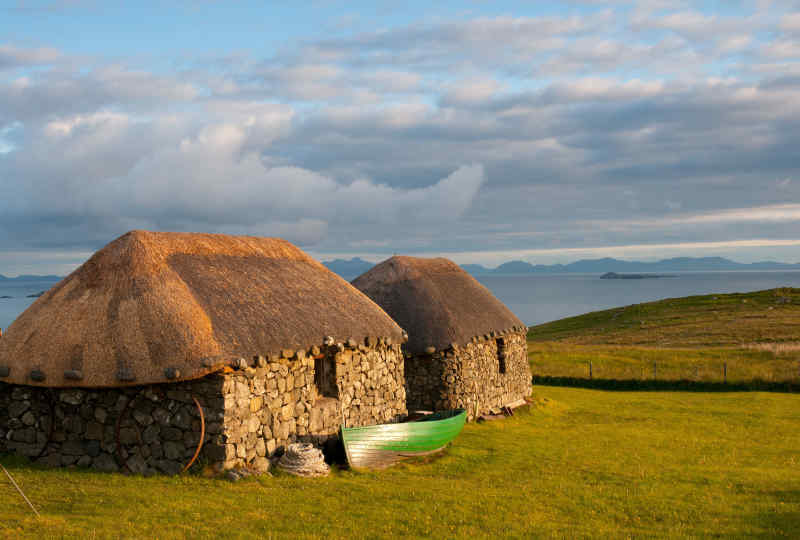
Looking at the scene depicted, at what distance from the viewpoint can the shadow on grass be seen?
32562 mm

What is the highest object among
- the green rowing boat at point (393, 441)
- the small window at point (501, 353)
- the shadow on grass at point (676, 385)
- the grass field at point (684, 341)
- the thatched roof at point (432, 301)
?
the thatched roof at point (432, 301)

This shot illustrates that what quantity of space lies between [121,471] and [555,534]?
26.9 feet

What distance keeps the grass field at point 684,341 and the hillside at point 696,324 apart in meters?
0.06

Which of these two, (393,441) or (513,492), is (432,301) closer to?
(393,441)

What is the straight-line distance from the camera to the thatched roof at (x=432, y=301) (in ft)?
74.7

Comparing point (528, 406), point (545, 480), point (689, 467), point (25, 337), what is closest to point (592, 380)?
point (528, 406)

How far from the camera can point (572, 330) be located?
67.8 m

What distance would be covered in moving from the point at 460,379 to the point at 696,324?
150ft

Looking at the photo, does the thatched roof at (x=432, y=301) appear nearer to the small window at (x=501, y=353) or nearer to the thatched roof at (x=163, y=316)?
the small window at (x=501, y=353)

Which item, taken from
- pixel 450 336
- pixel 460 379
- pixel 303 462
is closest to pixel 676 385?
pixel 460 379

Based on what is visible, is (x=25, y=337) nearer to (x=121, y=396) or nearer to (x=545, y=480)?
(x=121, y=396)

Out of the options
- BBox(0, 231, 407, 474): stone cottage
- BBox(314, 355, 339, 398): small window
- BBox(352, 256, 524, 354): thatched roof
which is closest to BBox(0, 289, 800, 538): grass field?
BBox(0, 231, 407, 474): stone cottage

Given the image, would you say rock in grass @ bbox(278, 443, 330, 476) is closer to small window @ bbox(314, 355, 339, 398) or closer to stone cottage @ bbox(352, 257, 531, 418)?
small window @ bbox(314, 355, 339, 398)

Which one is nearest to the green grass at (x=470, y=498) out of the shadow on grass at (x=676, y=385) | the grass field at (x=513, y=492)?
the grass field at (x=513, y=492)
